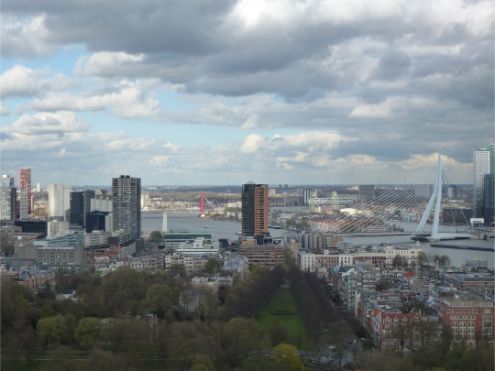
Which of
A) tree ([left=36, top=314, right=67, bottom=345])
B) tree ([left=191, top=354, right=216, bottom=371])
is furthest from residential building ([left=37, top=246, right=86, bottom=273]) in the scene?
tree ([left=191, top=354, right=216, bottom=371])

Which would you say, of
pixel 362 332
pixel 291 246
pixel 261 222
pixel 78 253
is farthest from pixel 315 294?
pixel 261 222

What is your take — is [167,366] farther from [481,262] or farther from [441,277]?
[481,262]

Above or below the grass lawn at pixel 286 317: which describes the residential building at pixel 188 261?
above

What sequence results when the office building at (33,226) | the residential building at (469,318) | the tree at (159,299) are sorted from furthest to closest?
the office building at (33,226) < the tree at (159,299) < the residential building at (469,318)

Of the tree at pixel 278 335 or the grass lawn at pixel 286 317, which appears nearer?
the tree at pixel 278 335

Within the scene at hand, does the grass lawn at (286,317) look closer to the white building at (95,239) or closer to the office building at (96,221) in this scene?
the white building at (95,239)

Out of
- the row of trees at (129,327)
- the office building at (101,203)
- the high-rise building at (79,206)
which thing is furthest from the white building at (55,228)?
the row of trees at (129,327)

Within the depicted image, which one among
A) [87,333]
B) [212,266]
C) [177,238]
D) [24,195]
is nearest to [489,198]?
[177,238]
